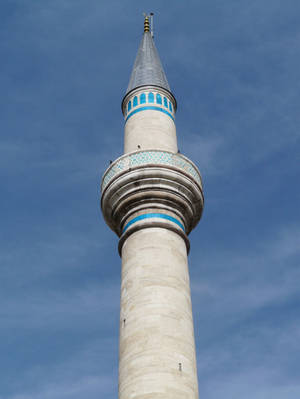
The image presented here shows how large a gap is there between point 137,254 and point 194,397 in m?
3.47

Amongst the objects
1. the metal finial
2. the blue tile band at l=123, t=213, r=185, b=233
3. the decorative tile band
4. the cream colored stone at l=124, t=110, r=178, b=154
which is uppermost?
the metal finial

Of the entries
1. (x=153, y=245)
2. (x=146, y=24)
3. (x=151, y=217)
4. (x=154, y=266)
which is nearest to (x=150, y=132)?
(x=151, y=217)

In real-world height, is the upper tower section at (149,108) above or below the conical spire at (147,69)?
below

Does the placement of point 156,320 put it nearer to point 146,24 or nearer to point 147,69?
point 147,69

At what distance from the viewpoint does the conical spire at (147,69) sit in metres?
Answer: 17.7

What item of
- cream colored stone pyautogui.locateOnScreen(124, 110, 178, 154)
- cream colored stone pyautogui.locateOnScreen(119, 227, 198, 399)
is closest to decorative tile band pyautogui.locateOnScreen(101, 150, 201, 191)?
cream colored stone pyautogui.locateOnScreen(124, 110, 178, 154)

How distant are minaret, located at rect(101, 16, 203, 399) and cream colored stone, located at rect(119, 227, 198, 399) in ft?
0.06

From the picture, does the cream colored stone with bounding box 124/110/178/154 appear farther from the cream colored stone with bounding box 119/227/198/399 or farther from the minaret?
the cream colored stone with bounding box 119/227/198/399

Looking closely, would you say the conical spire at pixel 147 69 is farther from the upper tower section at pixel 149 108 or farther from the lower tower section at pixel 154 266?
the lower tower section at pixel 154 266

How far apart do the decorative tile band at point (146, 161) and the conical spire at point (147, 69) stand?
4.06 metres

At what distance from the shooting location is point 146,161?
1394 cm

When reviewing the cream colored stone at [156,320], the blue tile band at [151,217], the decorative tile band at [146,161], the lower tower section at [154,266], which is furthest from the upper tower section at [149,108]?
the cream colored stone at [156,320]

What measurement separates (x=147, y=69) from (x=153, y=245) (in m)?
7.77

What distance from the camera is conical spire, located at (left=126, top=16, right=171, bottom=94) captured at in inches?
697
